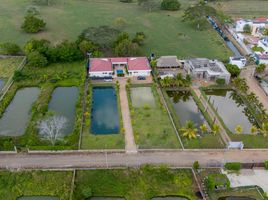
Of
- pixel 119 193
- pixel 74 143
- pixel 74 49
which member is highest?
pixel 74 49

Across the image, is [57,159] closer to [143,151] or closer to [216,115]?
[143,151]

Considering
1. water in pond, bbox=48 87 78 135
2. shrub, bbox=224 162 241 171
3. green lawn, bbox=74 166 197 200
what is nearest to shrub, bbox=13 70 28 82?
water in pond, bbox=48 87 78 135

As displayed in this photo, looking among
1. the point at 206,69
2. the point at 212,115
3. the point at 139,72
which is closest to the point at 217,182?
the point at 212,115

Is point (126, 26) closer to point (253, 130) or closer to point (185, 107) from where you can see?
point (185, 107)

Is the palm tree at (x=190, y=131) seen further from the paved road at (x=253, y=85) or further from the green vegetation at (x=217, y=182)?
the paved road at (x=253, y=85)

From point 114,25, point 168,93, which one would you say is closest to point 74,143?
point 168,93
